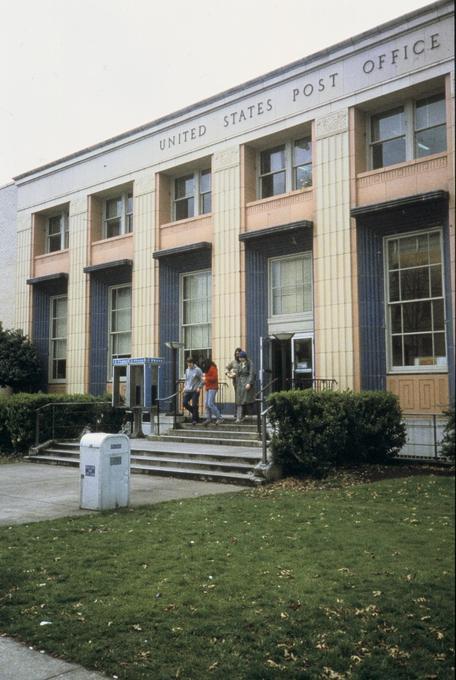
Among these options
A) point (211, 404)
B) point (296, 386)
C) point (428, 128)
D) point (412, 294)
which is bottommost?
point (211, 404)

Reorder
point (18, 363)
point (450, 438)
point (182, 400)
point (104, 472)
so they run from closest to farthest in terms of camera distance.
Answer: point (450, 438), point (104, 472), point (182, 400), point (18, 363)

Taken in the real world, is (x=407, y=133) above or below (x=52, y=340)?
above

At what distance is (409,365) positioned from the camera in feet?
53.1

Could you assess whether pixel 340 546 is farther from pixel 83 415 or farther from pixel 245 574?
pixel 83 415

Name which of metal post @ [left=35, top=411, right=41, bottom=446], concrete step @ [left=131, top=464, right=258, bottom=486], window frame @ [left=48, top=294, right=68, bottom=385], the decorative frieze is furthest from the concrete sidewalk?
window frame @ [left=48, top=294, right=68, bottom=385]

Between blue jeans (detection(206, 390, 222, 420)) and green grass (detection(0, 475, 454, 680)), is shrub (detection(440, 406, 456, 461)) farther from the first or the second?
blue jeans (detection(206, 390, 222, 420))

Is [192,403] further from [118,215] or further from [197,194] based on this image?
[118,215]

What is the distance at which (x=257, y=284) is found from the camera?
1967 centimetres

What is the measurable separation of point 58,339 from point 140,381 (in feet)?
20.8

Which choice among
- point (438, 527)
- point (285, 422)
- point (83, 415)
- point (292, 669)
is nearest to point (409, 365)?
point (285, 422)

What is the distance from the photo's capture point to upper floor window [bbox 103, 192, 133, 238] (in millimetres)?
24266

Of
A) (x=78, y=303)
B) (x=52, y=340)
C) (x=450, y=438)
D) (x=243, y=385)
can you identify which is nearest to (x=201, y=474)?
(x=243, y=385)

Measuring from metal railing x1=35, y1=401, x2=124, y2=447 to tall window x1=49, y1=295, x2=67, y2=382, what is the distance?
26.2ft

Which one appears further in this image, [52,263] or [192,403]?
[52,263]
